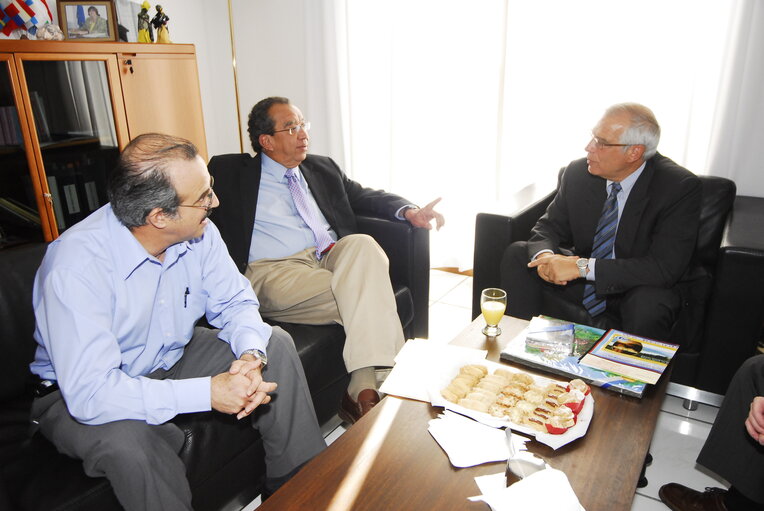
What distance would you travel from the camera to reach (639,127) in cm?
202

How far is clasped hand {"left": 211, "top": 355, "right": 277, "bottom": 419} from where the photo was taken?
54.1 inches

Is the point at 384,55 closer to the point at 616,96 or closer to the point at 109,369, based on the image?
the point at 616,96

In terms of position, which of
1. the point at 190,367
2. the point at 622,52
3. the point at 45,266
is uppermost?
the point at 622,52

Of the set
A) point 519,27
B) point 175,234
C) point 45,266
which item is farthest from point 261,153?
point 519,27

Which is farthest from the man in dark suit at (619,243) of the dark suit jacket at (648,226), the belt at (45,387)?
the belt at (45,387)

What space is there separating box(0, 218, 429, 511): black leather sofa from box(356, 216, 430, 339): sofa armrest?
485mm

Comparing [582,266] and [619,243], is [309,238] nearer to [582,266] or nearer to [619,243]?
[582,266]

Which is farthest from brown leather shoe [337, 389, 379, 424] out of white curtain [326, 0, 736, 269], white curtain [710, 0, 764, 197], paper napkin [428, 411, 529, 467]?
white curtain [710, 0, 764, 197]

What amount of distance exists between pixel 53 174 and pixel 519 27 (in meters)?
2.60

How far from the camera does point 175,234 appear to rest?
147 cm

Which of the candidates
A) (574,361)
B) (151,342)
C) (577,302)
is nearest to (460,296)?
(577,302)

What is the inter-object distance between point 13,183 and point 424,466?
2.51m

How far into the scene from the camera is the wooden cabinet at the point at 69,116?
101 inches

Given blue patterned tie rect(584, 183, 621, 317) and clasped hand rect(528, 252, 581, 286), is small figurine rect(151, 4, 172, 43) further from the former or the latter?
blue patterned tie rect(584, 183, 621, 317)
